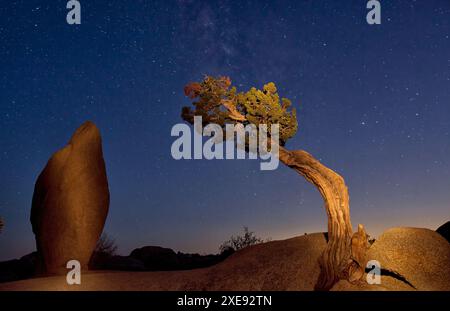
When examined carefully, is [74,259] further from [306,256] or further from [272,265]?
[306,256]

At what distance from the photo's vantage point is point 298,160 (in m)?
12.2

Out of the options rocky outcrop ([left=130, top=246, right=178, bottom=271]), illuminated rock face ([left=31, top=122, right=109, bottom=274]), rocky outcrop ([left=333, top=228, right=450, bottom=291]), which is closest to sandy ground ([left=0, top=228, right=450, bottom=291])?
rocky outcrop ([left=333, top=228, right=450, bottom=291])

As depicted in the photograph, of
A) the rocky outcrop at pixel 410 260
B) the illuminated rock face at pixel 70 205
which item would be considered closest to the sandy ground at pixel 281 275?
the rocky outcrop at pixel 410 260

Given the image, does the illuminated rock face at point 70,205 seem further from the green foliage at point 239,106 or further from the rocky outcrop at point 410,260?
the rocky outcrop at point 410,260

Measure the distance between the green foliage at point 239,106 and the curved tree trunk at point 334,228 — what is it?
3.57 ft

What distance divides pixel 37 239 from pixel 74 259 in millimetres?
1631

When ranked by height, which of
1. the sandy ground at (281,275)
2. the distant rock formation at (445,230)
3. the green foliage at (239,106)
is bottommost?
the sandy ground at (281,275)

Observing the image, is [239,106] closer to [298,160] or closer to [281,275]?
[298,160]

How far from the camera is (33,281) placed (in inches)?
460

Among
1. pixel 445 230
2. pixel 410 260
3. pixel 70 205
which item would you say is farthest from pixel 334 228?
pixel 70 205

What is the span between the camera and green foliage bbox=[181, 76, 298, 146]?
1257 centimetres

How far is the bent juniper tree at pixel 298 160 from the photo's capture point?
1091cm
